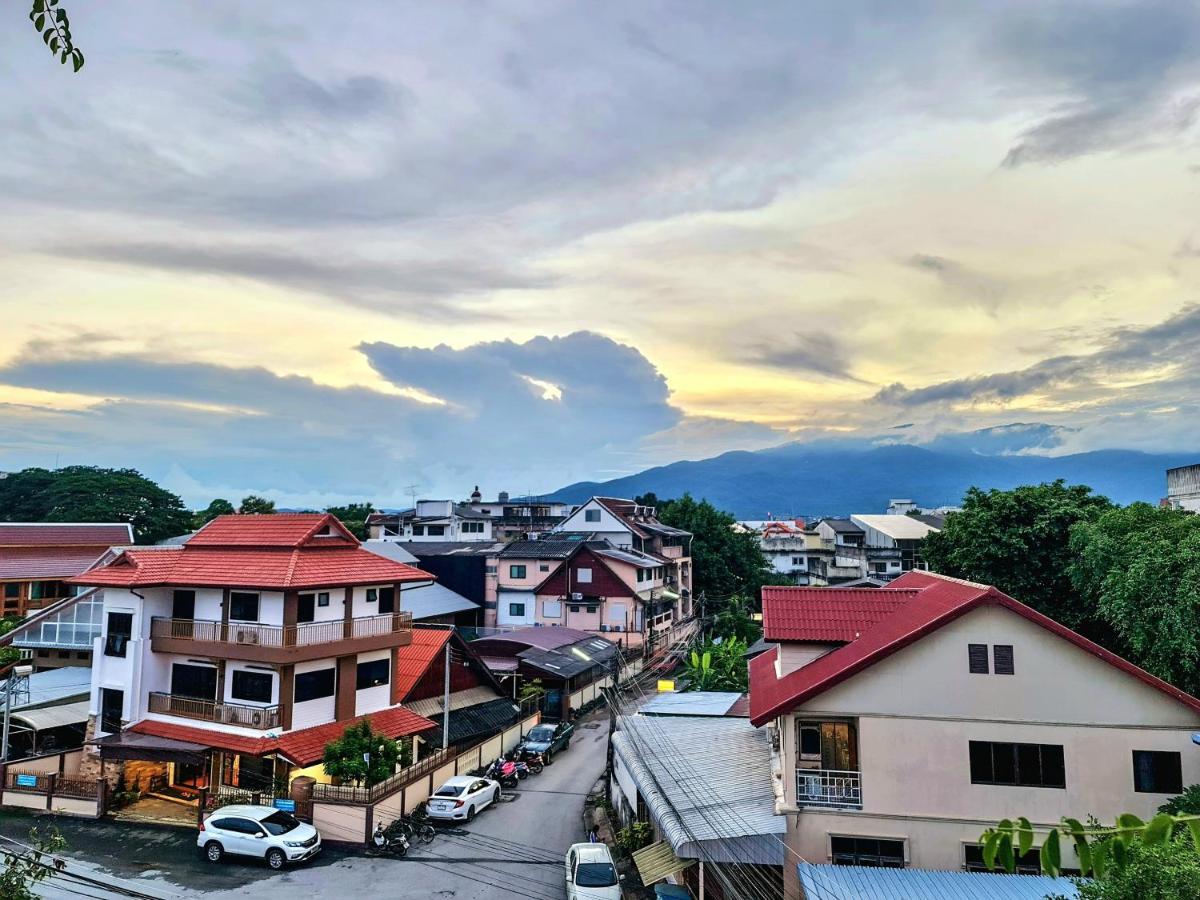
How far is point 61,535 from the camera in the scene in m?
54.9

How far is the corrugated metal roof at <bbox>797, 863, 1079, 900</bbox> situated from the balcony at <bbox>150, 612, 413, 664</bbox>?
64.4 feet

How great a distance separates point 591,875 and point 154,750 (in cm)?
1690

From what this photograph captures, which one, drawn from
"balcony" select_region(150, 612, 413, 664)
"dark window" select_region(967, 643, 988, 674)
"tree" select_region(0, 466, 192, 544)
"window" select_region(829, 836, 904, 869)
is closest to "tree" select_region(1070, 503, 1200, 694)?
"dark window" select_region(967, 643, 988, 674)

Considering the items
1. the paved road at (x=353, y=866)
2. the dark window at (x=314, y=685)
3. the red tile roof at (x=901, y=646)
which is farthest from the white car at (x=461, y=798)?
the red tile roof at (x=901, y=646)

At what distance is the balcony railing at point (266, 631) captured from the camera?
1158 inches

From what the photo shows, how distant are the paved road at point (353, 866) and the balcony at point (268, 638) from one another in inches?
249

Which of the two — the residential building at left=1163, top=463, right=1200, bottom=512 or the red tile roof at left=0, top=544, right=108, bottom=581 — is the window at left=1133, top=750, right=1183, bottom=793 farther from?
the red tile roof at left=0, top=544, right=108, bottom=581

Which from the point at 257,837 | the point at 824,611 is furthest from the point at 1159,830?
the point at 257,837

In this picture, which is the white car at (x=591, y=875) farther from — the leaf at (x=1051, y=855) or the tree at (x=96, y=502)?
the tree at (x=96, y=502)

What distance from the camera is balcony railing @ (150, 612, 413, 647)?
29406 mm

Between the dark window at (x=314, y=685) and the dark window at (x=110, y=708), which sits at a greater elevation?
the dark window at (x=314, y=685)

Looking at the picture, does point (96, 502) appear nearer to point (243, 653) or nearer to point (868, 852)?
point (243, 653)

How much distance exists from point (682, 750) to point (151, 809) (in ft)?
65.6

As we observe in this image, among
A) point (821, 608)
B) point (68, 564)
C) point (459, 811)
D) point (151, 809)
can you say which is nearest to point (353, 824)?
point (459, 811)
